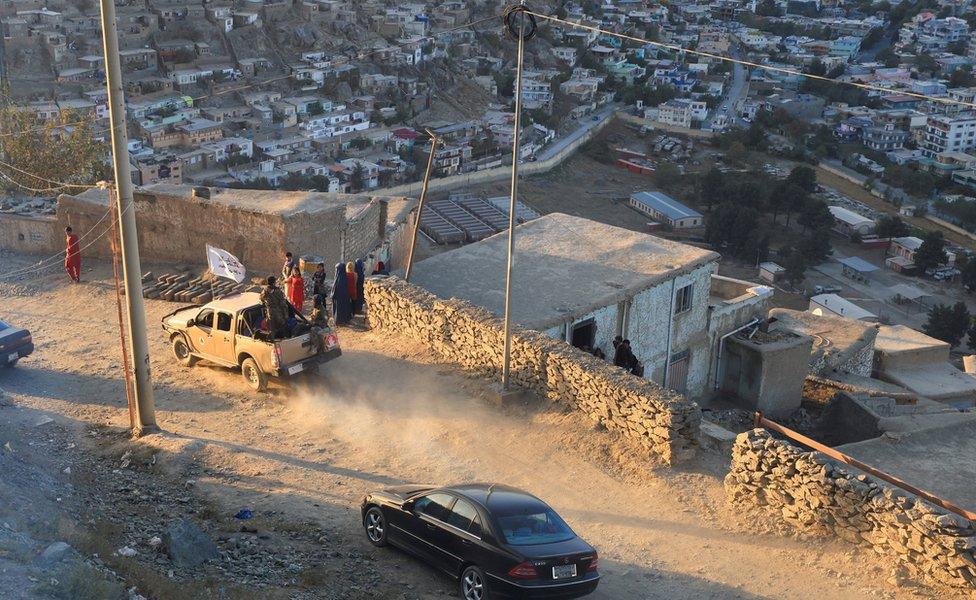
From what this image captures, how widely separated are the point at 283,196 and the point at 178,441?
910 centimetres

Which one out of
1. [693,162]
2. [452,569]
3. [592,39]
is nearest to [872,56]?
[592,39]

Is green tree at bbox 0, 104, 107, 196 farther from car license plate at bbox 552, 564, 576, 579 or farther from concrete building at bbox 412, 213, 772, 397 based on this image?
car license plate at bbox 552, 564, 576, 579

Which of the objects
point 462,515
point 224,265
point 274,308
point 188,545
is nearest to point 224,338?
point 274,308

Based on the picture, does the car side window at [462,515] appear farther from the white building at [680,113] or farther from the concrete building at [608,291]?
the white building at [680,113]

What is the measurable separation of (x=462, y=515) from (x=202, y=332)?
7.32 meters

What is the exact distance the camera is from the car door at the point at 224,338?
1510 cm

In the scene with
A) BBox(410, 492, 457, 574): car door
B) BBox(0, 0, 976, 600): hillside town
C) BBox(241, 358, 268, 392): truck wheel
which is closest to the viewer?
BBox(410, 492, 457, 574): car door

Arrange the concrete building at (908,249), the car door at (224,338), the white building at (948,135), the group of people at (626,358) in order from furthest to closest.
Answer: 1. the white building at (948,135)
2. the concrete building at (908,249)
3. the group of people at (626,358)
4. the car door at (224,338)

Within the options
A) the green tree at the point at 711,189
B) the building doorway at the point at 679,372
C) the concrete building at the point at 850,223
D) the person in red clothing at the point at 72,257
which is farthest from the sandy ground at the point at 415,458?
the green tree at the point at 711,189

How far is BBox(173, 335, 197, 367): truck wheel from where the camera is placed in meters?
16.0

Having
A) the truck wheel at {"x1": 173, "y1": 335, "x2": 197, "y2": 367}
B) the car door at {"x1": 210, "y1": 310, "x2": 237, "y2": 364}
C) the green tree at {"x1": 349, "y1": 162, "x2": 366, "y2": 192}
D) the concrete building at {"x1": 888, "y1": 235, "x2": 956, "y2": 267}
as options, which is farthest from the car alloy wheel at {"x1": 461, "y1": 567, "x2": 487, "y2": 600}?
the green tree at {"x1": 349, "y1": 162, "x2": 366, "y2": 192}

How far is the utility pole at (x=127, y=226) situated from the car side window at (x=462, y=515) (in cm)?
523

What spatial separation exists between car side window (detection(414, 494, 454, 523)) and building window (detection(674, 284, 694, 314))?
452 inches

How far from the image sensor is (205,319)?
15484 mm
